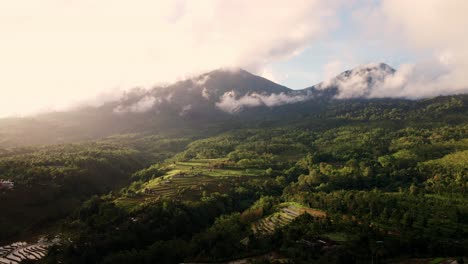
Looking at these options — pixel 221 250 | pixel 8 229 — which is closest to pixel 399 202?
pixel 221 250

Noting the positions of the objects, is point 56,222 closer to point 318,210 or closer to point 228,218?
point 228,218

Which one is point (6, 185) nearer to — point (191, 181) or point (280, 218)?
point (191, 181)

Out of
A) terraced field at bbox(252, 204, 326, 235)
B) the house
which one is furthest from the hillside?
the house

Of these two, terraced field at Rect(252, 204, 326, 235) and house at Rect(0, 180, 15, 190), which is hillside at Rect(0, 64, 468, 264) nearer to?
terraced field at Rect(252, 204, 326, 235)

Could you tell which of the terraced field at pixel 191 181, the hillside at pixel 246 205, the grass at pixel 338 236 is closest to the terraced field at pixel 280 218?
the hillside at pixel 246 205

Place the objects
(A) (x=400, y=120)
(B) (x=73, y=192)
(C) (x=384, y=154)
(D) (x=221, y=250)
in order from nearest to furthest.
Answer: (D) (x=221, y=250) → (B) (x=73, y=192) → (C) (x=384, y=154) → (A) (x=400, y=120)

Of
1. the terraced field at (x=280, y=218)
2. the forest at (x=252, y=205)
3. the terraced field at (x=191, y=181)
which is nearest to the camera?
the forest at (x=252, y=205)

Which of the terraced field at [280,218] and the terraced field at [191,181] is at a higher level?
the terraced field at [191,181]

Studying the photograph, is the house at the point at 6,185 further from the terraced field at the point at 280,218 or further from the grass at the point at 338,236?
the grass at the point at 338,236
